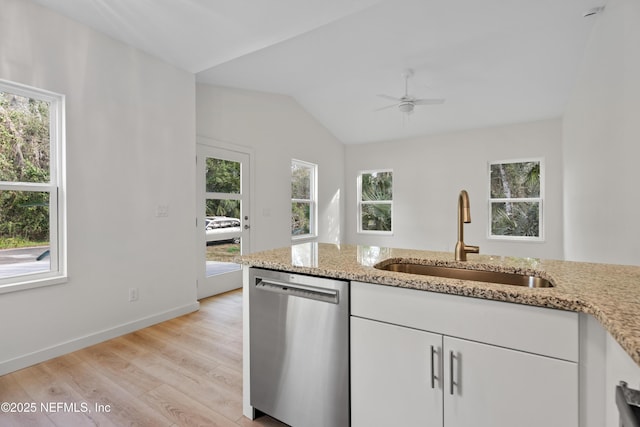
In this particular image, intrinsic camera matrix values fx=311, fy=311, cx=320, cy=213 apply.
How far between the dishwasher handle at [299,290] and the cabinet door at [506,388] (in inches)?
18.7

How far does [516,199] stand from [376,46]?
138 inches

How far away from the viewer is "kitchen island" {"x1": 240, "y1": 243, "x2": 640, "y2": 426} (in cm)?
79

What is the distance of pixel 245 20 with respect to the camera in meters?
2.45

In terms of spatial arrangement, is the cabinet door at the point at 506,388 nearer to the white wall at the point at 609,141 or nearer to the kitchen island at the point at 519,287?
the kitchen island at the point at 519,287

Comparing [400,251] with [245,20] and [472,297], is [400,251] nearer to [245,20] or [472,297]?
[472,297]

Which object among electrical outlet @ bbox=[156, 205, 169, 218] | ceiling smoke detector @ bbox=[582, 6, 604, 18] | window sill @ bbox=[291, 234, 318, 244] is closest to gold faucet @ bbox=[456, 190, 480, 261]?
ceiling smoke detector @ bbox=[582, 6, 604, 18]

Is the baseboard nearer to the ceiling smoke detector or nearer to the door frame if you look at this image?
the door frame

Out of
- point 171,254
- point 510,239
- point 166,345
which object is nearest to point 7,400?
point 166,345

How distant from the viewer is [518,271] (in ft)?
4.46

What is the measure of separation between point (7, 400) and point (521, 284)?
9.33 ft

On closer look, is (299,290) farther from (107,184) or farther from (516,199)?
(516,199)

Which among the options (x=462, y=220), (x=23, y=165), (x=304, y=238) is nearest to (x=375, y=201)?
(x=304, y=238)

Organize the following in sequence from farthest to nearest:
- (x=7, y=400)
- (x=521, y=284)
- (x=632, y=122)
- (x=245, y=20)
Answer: (x=245, y=20), (x=632, y=122), (x=7, y=400), (x=521, y=284)

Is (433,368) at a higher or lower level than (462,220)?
lower
